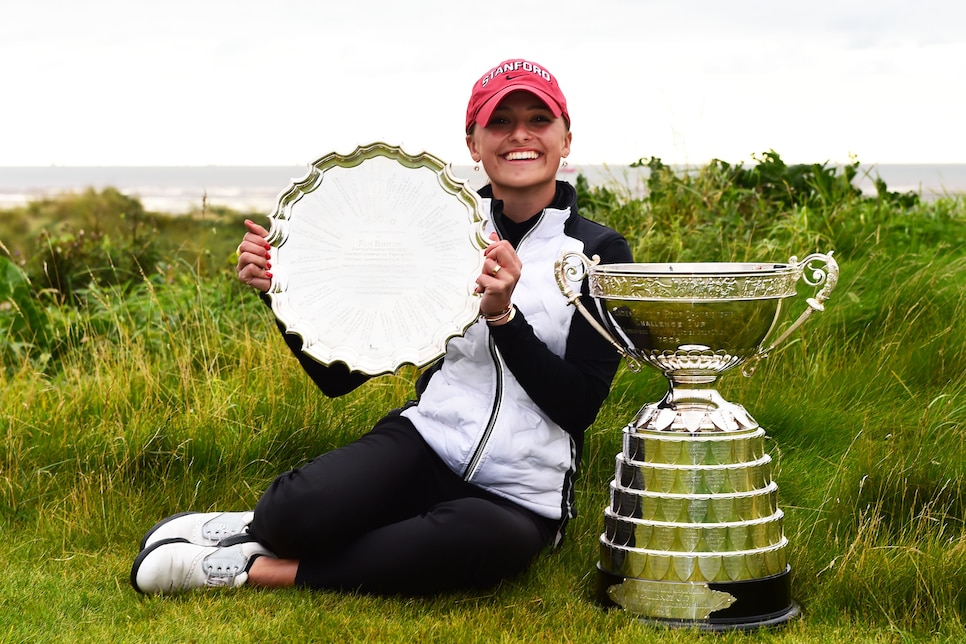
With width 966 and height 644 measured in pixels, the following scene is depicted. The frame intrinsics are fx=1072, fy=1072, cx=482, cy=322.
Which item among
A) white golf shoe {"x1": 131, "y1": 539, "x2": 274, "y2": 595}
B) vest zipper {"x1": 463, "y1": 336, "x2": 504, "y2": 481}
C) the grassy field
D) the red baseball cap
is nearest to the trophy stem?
vest zipper {"x1": 463, "y1": 336, "x2": 504, "y2": 481}

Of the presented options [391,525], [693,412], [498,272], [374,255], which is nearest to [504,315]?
[498,272]

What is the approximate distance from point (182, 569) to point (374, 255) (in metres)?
0.92

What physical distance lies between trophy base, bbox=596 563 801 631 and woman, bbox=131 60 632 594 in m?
0.34

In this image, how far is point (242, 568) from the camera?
107 inches

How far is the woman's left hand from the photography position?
7.77ft

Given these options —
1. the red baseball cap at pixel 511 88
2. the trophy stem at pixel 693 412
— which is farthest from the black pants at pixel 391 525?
the red baseball cap at pixel 511 88

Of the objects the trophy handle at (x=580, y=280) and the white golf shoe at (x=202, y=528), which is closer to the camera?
the trophy handle at (x=580, y=280)

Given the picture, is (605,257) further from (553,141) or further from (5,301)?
(5,301)

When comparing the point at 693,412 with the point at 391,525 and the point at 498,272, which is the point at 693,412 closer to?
the point at 498,272

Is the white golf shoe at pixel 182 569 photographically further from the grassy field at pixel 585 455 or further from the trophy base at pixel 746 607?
the trophy base at pixel 746 607

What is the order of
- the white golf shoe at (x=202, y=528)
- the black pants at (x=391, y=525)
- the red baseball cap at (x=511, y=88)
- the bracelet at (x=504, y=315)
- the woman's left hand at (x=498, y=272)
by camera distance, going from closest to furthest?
the woman's left hand at (x=498, y=272), the bracelet at (x=504, y=315), the black pants at (x=391, y=525), the red baseball cap at (x=511, y=88), the white golf shoe at (x=202, y=528)

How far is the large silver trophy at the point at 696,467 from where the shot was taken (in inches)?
96.8

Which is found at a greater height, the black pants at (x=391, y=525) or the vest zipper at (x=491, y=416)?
the vest zipper at (x=491, y=416)

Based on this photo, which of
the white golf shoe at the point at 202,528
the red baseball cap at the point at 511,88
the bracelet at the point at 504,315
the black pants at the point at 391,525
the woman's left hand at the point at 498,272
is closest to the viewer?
the woman's left hand at the point at 498,272
